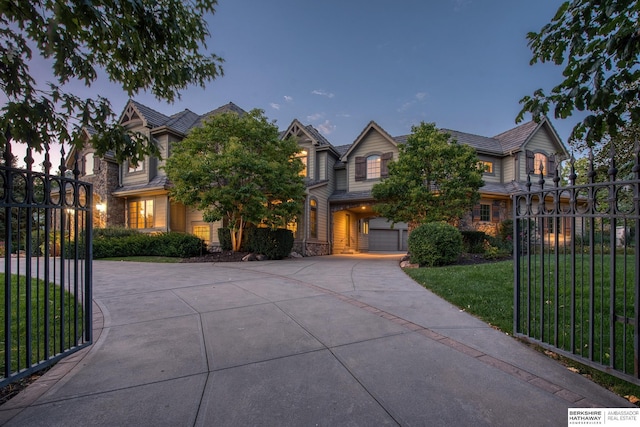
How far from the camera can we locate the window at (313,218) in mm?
17438

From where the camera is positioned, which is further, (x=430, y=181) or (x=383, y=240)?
(x=383, y=240)

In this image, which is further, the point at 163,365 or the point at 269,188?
the point at 269,188

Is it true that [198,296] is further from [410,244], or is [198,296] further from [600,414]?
[410,244]

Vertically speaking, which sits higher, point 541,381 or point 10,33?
point 10,33

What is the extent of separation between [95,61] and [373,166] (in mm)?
15647

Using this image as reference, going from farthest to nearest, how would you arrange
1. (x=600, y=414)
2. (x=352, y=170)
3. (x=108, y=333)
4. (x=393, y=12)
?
(x=352, y=170) → (x=393, y=12) → (x=108, y=333) → (x=600, y=414)

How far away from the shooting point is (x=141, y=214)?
61.4 feet

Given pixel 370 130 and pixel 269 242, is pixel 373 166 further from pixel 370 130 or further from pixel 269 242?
pixel 269 242

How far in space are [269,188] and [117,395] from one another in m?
11.2

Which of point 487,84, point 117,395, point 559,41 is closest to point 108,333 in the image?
point 117,395

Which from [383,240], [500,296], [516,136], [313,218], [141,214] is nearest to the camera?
[500,296]

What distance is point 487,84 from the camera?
1528 cm

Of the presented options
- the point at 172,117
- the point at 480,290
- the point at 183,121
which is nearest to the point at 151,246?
the point at 183,121

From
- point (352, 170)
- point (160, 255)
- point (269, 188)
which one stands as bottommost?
point (160, 255)
